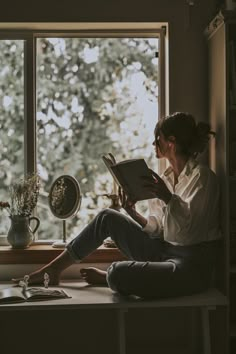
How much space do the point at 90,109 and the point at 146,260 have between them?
869mm

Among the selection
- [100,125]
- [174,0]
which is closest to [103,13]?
[174,0]

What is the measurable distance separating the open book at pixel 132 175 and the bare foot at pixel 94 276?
0.40m

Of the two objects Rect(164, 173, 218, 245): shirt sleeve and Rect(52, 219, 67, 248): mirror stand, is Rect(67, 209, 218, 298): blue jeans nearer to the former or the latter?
Rect(164, 173, 218, 245): shirt sleeve

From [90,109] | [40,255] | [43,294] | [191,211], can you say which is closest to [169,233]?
[191,211]

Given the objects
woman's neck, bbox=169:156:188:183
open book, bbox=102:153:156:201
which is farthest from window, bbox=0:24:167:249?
open book, bbox=102:153:156:201

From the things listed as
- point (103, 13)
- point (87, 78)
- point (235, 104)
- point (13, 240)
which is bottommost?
point (13, 240)

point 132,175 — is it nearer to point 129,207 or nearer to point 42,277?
point 129,207

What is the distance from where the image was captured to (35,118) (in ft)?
10.5

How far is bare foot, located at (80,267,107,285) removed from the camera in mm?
2889

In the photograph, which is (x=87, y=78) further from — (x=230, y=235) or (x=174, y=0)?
(x=230, y=235)

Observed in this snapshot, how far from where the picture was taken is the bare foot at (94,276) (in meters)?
2.89

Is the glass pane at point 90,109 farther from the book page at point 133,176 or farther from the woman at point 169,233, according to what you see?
the book page at point 133,176

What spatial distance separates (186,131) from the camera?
2.79m

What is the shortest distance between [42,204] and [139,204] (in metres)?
0.49
